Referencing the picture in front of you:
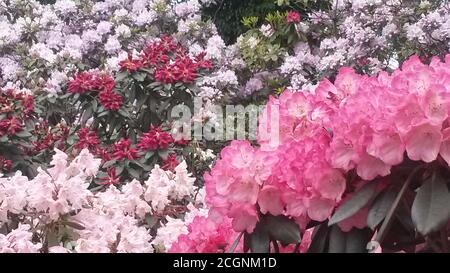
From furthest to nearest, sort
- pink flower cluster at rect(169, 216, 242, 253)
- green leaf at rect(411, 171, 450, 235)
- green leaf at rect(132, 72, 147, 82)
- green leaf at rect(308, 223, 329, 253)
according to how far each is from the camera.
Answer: green leaf at rect(132, 72, 147, 82), pink flower cluster at rect(169, 216, 242, 253), green leaf at rect(308, 223, 329, 253), green leaf at rect(411, 171, 450, 235)

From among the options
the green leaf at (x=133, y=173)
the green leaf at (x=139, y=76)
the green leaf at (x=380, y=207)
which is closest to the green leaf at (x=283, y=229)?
the green leaf at (x=380, y=207)

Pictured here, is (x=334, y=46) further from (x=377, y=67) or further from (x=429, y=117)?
(x=429, y=117)

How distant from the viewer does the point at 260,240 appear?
0.98 meters

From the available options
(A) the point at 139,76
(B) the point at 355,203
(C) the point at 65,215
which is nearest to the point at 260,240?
(B) the point at 355,203

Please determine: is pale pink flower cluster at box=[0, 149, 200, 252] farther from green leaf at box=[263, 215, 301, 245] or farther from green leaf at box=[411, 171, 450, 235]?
green leaf at box=[411, 171, 450, 235]

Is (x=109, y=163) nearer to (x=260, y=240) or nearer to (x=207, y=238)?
(x=207, y=238)

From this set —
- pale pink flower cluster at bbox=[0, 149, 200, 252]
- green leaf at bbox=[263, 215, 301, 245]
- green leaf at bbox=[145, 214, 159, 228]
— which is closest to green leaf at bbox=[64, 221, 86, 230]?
pale pink flower cluster at bbox=[0, 149, 200, 252]

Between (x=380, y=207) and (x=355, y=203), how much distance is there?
36 mm

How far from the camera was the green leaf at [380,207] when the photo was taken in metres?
0.87

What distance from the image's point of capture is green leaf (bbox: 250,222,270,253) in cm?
96

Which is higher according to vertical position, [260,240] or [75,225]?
[75,225]

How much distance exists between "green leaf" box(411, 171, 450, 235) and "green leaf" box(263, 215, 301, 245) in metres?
0.19
